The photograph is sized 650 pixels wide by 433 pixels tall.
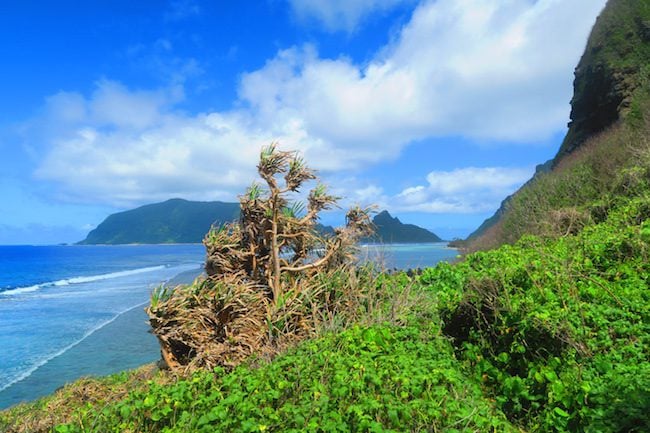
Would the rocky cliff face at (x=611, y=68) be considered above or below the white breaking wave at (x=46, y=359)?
above

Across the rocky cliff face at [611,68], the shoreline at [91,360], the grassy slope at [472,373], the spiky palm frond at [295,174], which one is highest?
the rocky cliff face at [611,68]

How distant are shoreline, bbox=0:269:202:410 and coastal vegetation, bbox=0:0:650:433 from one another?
6314mm

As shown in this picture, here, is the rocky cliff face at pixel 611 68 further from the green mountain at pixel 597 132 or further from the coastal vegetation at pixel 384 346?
the coastal vegetation at pixel 384 346

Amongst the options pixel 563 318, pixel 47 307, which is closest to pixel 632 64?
pixel 563 318

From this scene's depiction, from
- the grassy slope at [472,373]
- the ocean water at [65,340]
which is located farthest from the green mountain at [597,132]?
the ocean water at [65,340]

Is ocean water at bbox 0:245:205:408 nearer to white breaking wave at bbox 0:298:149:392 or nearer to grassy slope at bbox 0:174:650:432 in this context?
white breaking wave at bbox 0:298:149:392

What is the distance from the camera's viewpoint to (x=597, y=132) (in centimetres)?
3192

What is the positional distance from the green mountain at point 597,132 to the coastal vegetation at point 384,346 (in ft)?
A: 17.5

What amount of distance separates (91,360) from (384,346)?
15.3 meters

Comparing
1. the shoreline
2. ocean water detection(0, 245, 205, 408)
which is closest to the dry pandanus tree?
the shoreline

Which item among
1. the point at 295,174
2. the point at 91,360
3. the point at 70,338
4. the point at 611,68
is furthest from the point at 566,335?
the point at 611,68

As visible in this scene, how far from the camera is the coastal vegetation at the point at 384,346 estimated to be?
4.10 meters

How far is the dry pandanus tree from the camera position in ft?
26.6

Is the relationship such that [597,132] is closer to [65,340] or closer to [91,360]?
[91,360]
